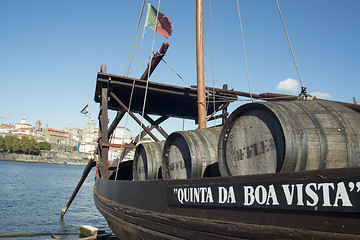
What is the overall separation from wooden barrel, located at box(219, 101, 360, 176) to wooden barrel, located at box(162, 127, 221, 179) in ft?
2.31

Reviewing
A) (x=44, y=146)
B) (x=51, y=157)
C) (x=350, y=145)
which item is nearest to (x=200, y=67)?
(x=350, y=145)

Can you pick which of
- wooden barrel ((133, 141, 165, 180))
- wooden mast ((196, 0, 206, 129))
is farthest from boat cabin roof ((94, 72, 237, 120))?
wooden barrel ((133, 141, 165, 180))

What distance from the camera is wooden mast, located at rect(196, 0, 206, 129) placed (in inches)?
288

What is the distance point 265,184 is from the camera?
8.52ft

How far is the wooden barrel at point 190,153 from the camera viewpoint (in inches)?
170

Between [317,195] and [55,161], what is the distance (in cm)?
15621

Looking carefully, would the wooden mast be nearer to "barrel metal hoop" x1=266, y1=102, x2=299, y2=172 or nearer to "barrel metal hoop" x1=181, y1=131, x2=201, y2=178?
"barrel metal hoop" x1=181, y1=131, x2=201, y2=178

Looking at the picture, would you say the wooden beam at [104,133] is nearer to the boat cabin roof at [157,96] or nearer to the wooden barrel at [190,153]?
the boat cabin roof at [157,96]

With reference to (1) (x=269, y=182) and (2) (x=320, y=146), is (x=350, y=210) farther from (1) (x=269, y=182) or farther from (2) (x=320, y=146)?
(2) (x=320, y=146)

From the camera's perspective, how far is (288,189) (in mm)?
2404

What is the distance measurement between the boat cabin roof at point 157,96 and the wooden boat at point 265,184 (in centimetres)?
361

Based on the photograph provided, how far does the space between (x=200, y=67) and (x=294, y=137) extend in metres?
5.15

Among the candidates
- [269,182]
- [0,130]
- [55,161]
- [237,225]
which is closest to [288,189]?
[269,182]

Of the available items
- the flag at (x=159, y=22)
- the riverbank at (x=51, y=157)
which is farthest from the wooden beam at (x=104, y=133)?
the riverbank at (x=51, y=157)
